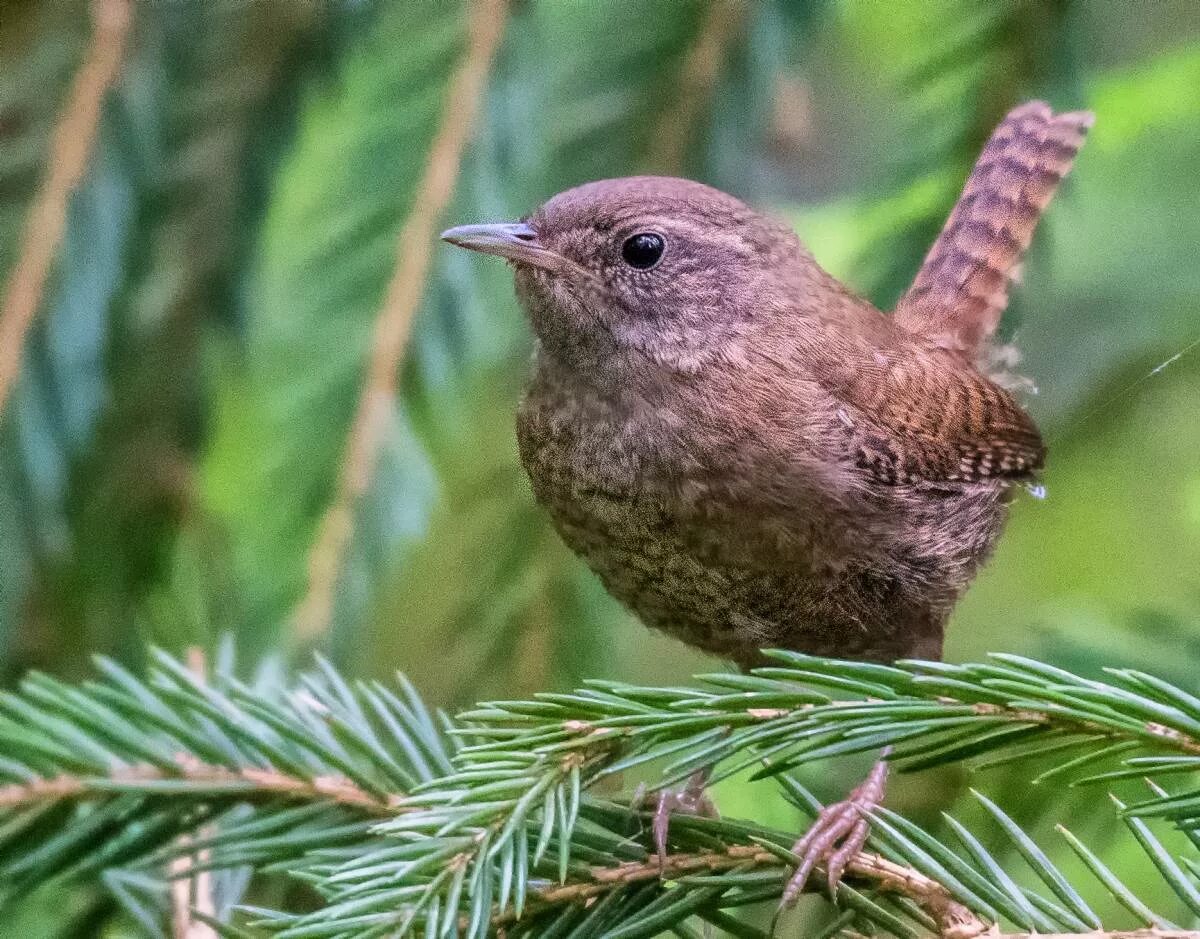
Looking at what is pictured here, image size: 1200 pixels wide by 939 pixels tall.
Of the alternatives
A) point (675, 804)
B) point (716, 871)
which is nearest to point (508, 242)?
point (675, 804)

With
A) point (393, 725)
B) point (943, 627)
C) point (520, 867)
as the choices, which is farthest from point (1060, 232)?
point (520, 867)

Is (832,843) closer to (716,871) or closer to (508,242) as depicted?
(716,871)

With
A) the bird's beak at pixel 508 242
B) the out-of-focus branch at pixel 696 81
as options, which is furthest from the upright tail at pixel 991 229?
the bird's beak at pixel 508 242

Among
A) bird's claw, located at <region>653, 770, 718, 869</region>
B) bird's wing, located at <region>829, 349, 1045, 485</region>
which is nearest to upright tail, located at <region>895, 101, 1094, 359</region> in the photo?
bird's wing, located at <region>829, 349, 1045, 485</region>

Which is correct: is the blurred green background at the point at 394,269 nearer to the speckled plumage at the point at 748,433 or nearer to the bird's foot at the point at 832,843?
the speckled plumage at the point at 748,433

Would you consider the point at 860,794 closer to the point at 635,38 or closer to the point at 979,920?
the point at 979,920

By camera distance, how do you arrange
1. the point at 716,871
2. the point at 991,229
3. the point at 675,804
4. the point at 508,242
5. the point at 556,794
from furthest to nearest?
the point at 991,229
the point at 508,242
the point at 675,804
the point at 716,871
the point at 556,794

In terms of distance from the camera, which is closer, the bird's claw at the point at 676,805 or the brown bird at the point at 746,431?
the bird's claw at the point at 676,805
